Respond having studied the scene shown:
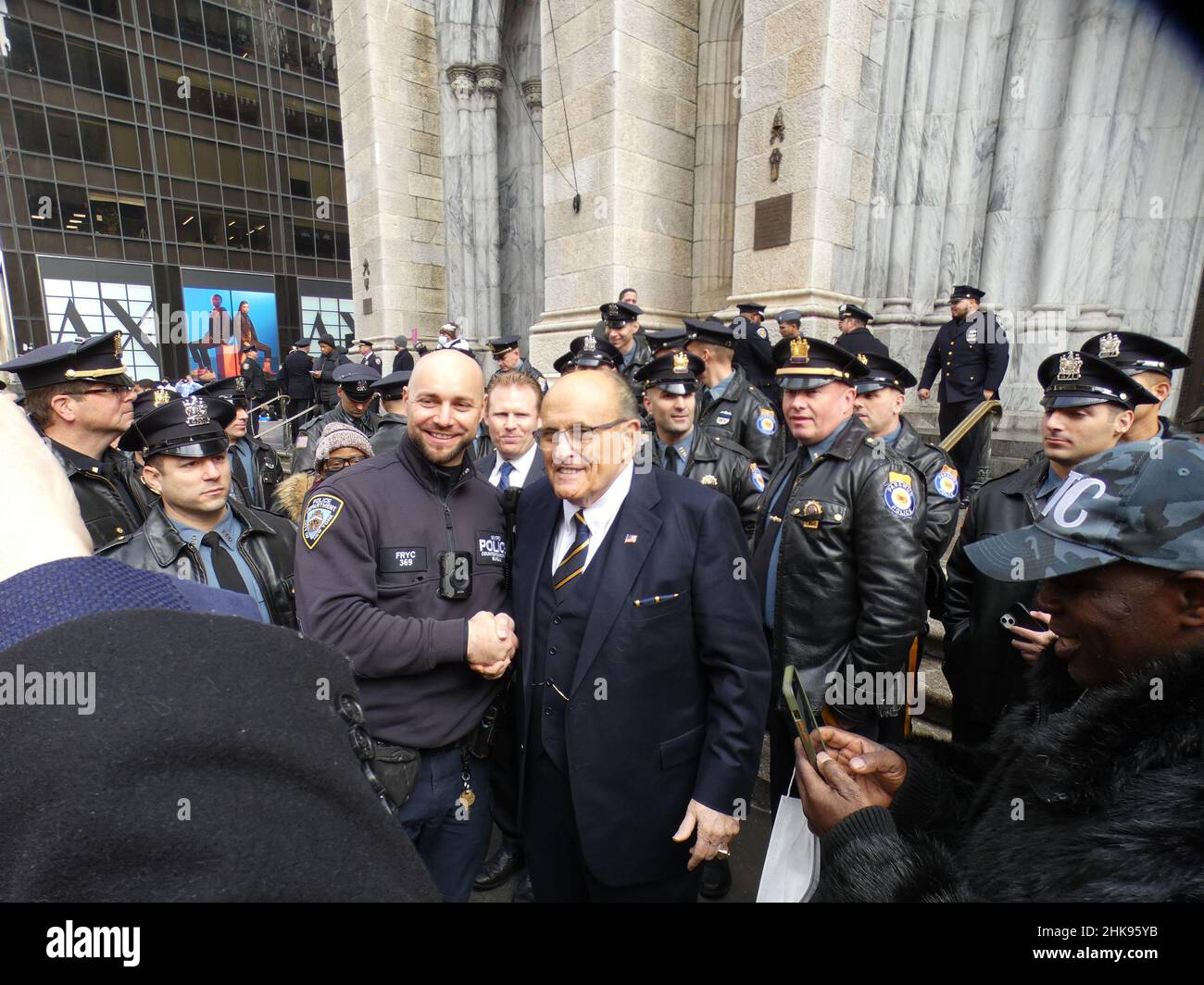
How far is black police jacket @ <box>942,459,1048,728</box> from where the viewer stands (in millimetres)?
2658

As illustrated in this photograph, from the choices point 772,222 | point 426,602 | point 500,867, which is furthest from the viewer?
point 772,222

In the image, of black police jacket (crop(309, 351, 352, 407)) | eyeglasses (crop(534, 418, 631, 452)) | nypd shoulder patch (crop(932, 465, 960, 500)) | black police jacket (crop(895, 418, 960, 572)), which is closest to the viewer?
eyeglasses (crop(534, 418, 631, 452))

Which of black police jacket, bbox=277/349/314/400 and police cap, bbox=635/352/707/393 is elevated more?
police cap, bbox=635/352/707/393

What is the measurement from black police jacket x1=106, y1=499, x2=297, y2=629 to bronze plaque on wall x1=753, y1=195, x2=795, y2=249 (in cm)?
636

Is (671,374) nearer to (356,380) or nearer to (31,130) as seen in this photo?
(356,380)

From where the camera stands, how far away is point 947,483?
362 centimetres

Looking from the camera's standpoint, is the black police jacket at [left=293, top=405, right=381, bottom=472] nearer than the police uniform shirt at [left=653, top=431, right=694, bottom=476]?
No

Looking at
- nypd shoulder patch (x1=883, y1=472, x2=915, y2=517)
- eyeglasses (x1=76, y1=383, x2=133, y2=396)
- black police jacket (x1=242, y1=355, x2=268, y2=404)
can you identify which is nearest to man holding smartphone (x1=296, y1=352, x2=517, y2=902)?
nypd shoulder patch (x1=883, y1=472, x2=915, y2=517)

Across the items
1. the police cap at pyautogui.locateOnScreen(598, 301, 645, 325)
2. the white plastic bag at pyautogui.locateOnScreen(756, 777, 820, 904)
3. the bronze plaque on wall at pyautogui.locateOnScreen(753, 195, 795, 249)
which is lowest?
the white plastic bag at pyautogui.locateOnScreen(756, 777, 820, 904)

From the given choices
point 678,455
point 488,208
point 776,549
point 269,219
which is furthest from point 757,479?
point 269,219

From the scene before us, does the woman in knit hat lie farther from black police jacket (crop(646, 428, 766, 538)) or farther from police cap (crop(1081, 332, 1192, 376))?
police cap (crop(1081, 332, 1192, 376))

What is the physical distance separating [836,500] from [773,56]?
21.4ft

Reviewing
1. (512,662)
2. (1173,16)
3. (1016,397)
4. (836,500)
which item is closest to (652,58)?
(1173,16)

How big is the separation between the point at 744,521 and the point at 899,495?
4.83ft
